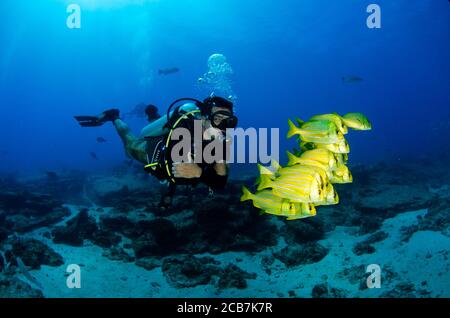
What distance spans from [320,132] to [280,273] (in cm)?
477

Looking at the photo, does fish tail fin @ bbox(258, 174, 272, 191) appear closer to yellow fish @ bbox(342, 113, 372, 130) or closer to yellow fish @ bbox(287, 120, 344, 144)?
yellow fish @ bbox(287, 120, 344, 144)

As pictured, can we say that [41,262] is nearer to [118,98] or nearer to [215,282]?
[215,282]

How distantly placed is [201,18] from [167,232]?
50.4m

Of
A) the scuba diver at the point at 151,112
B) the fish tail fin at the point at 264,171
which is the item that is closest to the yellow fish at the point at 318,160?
the fish tail fin at the point at 264,171

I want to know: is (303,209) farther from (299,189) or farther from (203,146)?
(203,146)

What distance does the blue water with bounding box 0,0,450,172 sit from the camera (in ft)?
148

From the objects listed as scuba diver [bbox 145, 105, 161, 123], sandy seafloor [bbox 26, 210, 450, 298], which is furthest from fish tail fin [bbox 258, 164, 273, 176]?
scuba diver [bbox 145, 105, 161, 123]

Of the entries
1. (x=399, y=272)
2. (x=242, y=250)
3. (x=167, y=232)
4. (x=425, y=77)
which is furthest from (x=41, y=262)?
(x=425, y=77)

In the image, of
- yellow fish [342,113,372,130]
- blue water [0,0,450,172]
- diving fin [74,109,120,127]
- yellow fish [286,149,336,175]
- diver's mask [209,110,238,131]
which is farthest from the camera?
blue water [0,0,450,172]

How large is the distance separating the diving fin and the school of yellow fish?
658 cm

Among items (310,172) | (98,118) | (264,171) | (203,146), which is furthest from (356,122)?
(98,118)

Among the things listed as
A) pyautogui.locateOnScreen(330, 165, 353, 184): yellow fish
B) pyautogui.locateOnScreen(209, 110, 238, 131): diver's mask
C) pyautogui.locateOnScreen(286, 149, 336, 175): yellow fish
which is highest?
pyautogui.locateOnScreen(209, 110, 238, 131): diver's mask

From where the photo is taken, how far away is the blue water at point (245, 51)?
45.2m

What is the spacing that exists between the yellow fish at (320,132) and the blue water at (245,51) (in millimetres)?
7417
